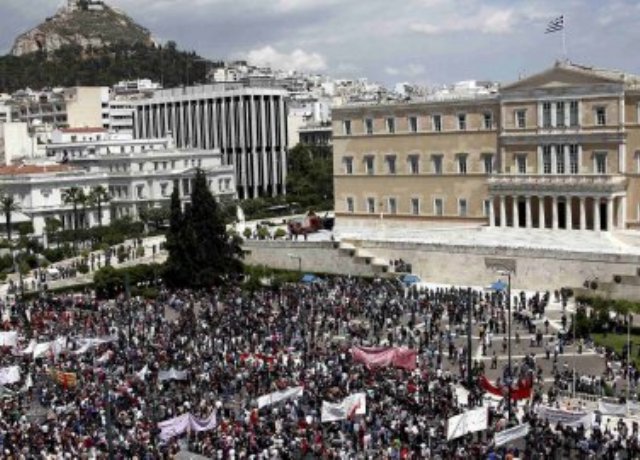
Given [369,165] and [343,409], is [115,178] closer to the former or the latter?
[369,165]

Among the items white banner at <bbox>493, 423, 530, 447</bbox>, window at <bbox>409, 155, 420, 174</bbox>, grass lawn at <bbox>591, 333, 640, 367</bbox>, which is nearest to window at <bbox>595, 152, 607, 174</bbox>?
window at <bbox>409, 155, 420, 174</bbox>

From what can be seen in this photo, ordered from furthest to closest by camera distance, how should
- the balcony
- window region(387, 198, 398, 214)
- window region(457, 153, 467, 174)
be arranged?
window region(387, 198, 398, 214) → window region(457, 153, 467, 174) → the balcony

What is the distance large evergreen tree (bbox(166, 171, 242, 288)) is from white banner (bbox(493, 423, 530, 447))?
3722 cm

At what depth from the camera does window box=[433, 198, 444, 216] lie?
2960 inches

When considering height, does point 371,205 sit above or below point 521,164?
below

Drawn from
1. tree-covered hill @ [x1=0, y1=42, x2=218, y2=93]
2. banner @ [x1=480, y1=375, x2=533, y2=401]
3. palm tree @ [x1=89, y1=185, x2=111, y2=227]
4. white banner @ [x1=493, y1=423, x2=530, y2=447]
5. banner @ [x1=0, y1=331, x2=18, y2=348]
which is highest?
tree-covered hill @ [x1=0, y1=42, x2=218, y2=93]

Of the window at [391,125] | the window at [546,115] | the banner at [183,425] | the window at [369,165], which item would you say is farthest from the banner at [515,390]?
the window at [369,165]

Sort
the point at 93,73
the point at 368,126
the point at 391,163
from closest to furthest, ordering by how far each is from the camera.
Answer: the point at 391,163, the point at 368,126, the point at 93,73

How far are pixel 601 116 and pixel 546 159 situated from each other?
5113 mm

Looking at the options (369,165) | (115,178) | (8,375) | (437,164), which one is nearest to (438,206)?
(437,164)

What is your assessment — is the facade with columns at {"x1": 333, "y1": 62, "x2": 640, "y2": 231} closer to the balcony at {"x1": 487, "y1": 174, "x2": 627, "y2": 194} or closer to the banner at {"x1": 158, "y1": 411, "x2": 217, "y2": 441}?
the balcony at {"x1": 487, "y1": 174, "x2": 627, "y2": 194}

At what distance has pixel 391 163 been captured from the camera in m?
78.2

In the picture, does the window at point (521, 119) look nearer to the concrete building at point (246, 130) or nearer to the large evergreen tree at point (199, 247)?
the large evergreen tree at point (199, 247)

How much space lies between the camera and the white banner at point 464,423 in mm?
29922
